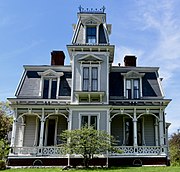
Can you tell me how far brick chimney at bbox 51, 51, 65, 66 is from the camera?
84.3 ft

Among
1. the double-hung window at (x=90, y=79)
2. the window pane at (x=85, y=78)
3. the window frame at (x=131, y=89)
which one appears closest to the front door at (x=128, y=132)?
the window frame at (x=131, y=89)

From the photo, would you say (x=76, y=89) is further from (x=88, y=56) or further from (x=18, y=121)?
(x=18, y=121)

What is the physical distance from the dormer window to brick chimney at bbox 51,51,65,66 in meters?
4.29

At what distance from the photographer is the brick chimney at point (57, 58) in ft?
84.3

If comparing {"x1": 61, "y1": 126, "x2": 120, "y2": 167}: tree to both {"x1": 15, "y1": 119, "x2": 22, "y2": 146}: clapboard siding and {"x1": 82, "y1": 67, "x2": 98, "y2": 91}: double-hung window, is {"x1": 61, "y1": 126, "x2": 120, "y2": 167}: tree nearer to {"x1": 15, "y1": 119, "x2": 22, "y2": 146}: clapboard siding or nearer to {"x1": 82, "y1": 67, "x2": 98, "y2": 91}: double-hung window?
{"x1": 82, "y1": 67, "x2": 98, "y2": 91}: double-hung window

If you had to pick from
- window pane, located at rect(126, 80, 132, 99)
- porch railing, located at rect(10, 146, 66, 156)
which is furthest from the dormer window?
porch railing, located at rect(10, 146, 66, 156)

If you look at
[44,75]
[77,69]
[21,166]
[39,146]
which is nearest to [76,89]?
[77,69]

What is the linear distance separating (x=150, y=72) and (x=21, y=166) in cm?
1335

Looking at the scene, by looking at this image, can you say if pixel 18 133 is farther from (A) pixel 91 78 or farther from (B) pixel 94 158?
(A) pixel 91 78

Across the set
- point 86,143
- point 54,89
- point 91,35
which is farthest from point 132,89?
point 86,143

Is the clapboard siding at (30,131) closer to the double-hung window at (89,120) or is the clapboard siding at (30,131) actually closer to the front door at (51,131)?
the front door at (51,131)

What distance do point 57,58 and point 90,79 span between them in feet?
19.3

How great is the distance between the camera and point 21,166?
62.2ft

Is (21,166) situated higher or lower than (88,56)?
lower
